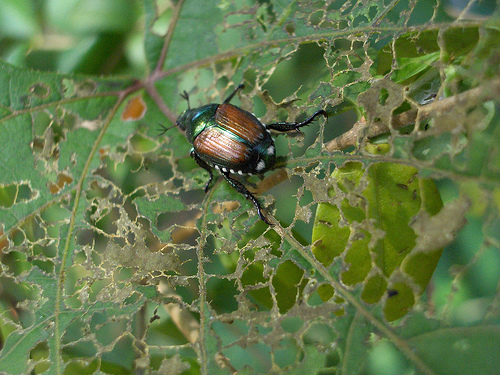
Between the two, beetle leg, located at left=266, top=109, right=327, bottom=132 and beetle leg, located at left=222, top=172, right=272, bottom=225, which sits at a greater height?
beetle leg, located at left=266, top=109, right=327, bottom=132

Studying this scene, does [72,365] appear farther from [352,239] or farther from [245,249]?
[352,239]

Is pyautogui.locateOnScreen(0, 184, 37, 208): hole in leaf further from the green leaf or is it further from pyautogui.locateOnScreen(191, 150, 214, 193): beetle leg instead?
the green leaf

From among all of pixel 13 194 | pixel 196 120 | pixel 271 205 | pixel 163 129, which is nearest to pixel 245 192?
pixel 271 205

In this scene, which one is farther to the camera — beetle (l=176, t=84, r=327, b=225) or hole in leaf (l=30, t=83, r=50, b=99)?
hole in leaf (l=30, t=83, r=50, b=99)

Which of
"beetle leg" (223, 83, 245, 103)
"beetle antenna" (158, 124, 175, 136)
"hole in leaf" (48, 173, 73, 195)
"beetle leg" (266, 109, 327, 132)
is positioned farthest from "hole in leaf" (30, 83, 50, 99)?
"beetle leg" (266, 109, 327, 132)

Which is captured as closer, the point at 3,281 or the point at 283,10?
the point at 283,10

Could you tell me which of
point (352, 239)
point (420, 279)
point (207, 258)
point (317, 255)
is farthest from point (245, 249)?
point (420, 279)

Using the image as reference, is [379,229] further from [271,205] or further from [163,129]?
[163,129]

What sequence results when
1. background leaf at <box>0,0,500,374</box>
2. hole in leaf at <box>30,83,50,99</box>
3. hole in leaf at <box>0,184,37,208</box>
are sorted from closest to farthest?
1. background leaf at <box>0,0,500,374</box>
2. hole in leaf at <box>0,184,37,208</box>
3. hole in leaf at <box>30,83,50,99</box>
